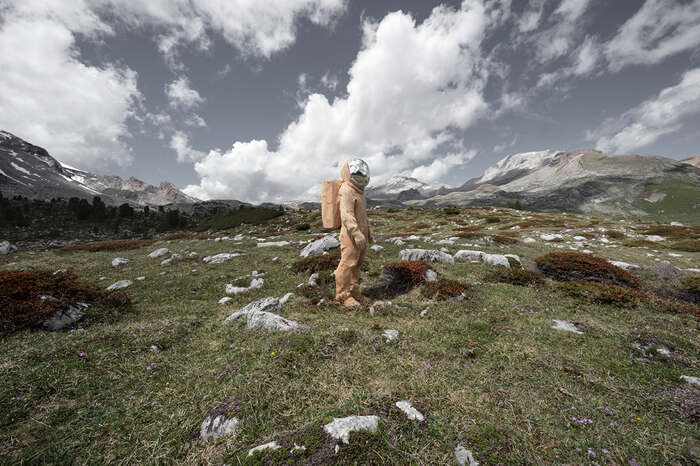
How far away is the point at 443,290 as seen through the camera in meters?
8.28

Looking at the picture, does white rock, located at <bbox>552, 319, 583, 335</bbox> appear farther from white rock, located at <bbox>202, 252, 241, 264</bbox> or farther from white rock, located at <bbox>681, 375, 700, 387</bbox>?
white rock, located at <bbox>202, 252, 241, 264</bbox>

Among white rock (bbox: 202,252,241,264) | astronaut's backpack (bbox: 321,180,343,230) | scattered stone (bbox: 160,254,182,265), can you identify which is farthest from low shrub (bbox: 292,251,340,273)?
scattered stone (bbox: 160,254,182,265)

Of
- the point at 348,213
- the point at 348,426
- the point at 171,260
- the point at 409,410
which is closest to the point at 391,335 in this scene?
the point at 409,410

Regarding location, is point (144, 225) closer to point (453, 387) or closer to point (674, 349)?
point (453, 387)

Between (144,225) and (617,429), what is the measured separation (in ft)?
196

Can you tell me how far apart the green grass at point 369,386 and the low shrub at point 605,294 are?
0.94ft

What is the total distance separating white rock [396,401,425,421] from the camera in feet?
11.0

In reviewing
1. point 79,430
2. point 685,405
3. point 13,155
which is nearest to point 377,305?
point 685,405

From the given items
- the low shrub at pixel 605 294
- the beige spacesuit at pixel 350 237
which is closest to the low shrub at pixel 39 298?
the beige spacesuit at pixel 350 237

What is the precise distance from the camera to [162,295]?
381 inches

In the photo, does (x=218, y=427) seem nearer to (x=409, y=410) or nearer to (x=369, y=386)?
(x=369, y=386)

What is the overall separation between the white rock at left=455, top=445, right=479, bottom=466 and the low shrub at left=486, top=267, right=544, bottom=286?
815 centimetres

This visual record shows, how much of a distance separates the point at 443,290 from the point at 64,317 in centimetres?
1117

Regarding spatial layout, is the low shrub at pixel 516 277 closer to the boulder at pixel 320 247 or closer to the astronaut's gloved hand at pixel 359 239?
the astronaut's gloved hand at pixel 359 239
